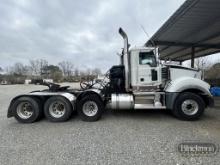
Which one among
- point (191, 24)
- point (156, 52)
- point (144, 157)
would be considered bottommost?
point (144, 157)

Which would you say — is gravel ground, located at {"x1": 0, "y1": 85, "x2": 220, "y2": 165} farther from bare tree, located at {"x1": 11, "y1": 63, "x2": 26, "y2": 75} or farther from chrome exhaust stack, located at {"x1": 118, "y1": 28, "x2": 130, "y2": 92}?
bare tree, located at {"x1": 11, "y1": 63, "x2": 26, "y2": 75}

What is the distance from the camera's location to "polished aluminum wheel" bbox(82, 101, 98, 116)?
5.23 m

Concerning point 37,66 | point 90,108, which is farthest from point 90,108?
point 37,66

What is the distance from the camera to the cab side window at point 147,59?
5.40 meters

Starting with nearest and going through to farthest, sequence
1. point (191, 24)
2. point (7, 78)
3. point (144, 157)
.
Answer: point (144, 157) < point (191, 24) < point (7, 78)

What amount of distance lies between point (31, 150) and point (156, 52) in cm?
467

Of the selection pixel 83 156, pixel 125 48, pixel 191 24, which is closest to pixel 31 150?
pixel 83 156

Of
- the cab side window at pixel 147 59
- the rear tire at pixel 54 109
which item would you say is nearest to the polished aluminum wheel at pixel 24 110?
the rear tire at pixel 54 109

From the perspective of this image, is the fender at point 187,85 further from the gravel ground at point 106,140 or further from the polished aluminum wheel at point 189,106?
the gravel ground at point 106,140

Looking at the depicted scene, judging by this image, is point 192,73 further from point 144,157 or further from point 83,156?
point 83,156

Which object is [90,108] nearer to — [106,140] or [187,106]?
[106,140]

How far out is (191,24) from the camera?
8227 mm

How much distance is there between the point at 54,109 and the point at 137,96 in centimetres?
295

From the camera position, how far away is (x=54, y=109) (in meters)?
5.28
